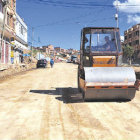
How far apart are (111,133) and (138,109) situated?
2.64m

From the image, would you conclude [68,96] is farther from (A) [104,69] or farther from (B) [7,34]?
(B) [7,34]

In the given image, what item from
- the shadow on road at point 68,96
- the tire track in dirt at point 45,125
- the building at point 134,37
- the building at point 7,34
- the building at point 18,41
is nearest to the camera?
the tire track in dirt at point 45,125

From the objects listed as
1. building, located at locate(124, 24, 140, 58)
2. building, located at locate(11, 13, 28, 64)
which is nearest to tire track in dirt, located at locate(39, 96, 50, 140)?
building, located at locate(11, 13, 28, 64)

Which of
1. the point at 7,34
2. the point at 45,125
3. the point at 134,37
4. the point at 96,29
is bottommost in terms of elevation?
the point at 45,125

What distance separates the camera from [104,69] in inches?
285

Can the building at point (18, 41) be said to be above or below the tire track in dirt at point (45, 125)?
above

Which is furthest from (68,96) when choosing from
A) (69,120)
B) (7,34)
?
(7,34)

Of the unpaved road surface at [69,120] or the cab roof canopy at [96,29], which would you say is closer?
the unpaved road surface at [69,120]

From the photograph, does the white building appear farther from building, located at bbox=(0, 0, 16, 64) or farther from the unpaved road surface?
the unpaved road surface

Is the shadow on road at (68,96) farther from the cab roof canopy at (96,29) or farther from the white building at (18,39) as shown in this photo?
the white building at (18,39)

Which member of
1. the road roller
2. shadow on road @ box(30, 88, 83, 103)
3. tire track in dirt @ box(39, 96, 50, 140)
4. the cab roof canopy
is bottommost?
tire track in dirt @ box(39, 96, 50, 140)

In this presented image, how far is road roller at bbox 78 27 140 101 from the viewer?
705 cm

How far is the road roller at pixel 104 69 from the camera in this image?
7055 millimetres

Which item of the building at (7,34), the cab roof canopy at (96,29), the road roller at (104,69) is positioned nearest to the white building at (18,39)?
the building at (7,34)
